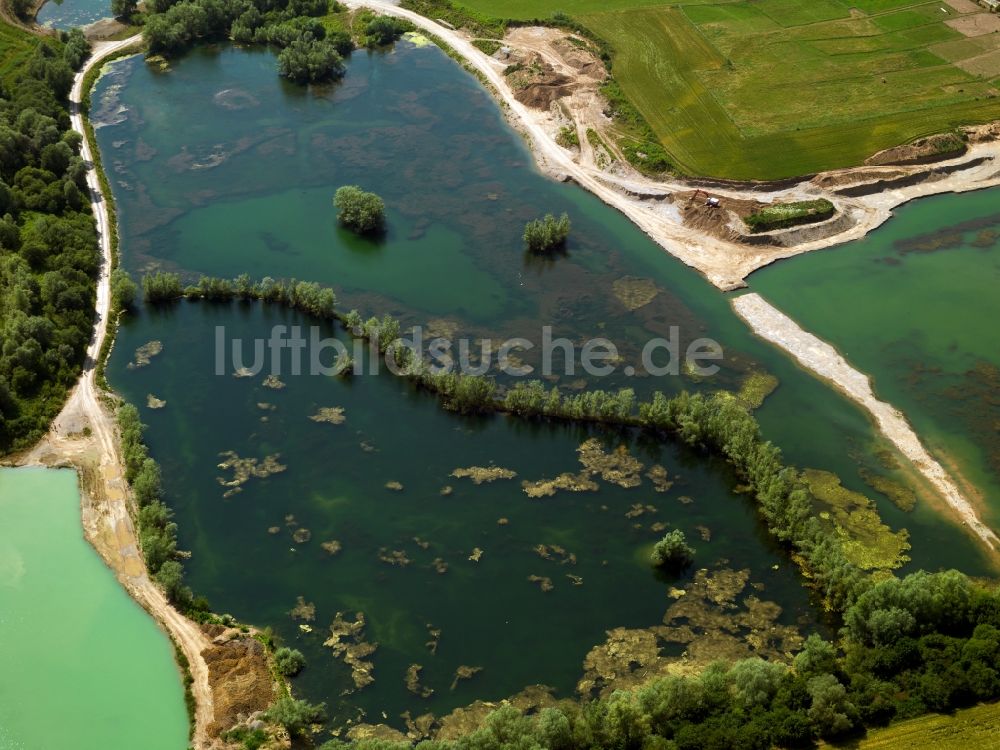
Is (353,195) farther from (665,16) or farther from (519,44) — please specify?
(665,16)

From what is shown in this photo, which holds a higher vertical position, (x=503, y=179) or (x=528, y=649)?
(x=503, y=179)

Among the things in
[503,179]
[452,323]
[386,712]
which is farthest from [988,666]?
[503,179]

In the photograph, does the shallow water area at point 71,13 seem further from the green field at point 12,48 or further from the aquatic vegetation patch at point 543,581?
the aquatic vegetation patch at point 543,581

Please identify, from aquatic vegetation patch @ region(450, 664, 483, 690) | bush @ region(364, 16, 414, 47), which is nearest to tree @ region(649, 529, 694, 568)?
aquatic vegetation patch @ region(450, 664, 483, 690)

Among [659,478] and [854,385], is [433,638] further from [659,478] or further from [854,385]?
[854,385]

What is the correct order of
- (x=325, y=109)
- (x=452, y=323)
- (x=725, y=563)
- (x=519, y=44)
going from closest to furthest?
(x=725, y=563)
(x=452, y=323)
(x=325, y=109)
(x=519, y=44)

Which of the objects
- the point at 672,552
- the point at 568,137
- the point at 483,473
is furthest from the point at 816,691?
the point at 568,137
